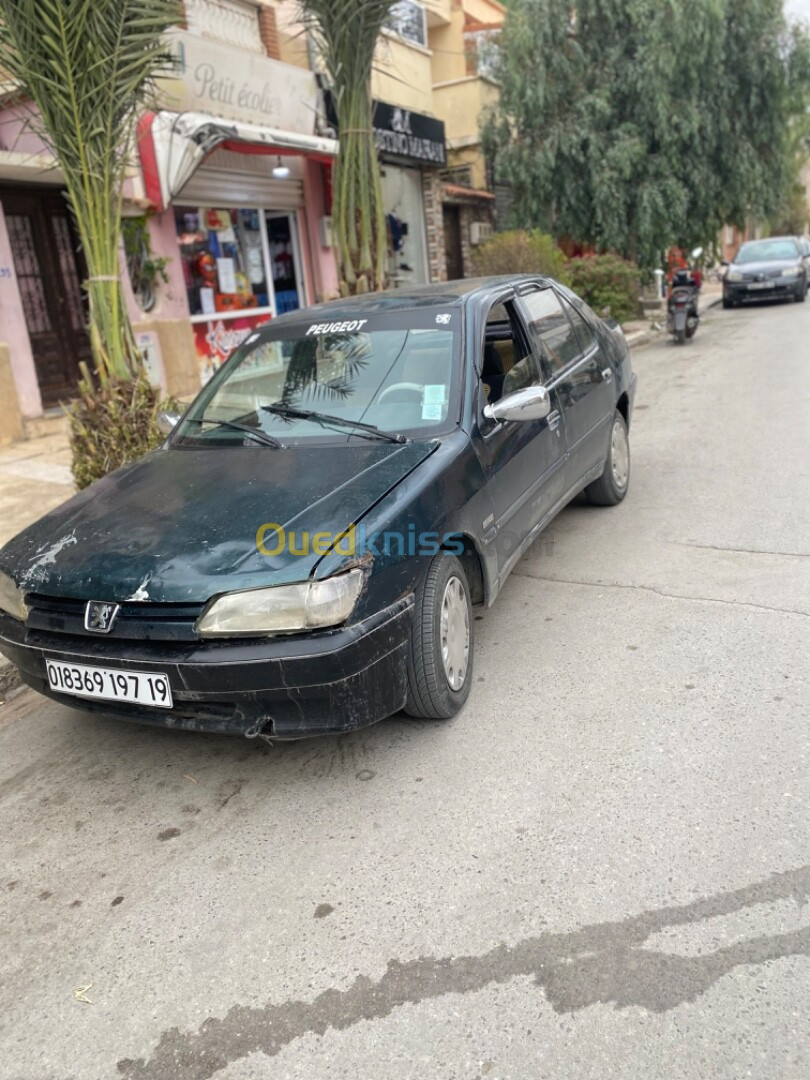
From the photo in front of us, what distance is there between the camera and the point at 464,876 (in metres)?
2.73

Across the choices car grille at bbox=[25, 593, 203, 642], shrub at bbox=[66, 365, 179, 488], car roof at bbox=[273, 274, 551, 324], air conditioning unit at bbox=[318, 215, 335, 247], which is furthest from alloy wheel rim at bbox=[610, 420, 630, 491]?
air conditioning unit at bbox=[318, 215, 335, 247]

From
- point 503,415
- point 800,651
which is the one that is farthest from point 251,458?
point 800,651

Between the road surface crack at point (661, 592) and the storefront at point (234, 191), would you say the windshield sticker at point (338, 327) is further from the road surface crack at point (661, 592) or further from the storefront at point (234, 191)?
the storefront at point (234, 191)

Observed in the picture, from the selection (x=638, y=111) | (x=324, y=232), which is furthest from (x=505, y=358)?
(x=638, y=111)

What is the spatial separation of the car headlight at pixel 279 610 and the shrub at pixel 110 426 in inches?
153

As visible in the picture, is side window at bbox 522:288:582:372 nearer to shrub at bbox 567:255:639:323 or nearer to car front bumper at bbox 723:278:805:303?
shrub at bbox 567:255:639:323

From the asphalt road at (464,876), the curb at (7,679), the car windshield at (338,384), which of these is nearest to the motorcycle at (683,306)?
the asphalt road at (464,876)

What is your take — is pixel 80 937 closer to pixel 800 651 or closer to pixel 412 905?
pixel 412 905

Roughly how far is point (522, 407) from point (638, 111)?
15802mm

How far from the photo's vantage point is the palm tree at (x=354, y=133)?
26.1 ft

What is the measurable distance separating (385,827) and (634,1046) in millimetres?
1118

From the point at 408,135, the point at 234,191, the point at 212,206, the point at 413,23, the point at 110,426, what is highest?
the point at 413,23

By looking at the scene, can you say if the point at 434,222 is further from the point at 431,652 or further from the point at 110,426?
the point at 431,652

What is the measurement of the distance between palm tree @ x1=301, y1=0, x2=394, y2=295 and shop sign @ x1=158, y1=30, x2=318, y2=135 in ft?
8.54
